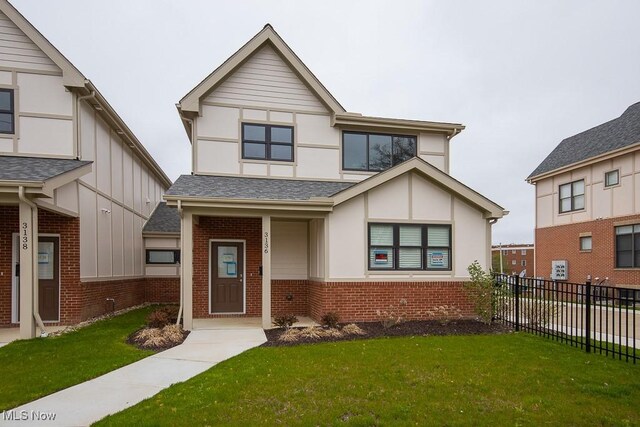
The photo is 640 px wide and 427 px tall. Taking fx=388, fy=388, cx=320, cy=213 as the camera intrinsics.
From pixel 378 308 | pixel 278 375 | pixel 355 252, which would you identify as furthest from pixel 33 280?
pixel 378 308

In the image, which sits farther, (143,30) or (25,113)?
(143,30)

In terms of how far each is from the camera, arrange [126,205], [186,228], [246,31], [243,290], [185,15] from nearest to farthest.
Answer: [186,228], [243,290], [126,205], [185,15], [246,31]

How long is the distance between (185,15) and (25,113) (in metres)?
11.3

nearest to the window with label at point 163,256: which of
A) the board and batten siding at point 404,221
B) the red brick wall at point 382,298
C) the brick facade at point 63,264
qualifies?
the brick facade at point 63,264

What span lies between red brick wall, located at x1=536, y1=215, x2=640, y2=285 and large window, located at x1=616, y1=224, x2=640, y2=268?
0.22 m

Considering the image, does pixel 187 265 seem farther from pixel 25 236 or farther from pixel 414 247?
pixel 414 247

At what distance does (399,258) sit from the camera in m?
11.4

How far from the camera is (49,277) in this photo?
36.1 ft

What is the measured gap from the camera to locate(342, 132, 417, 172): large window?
13781 millimetres

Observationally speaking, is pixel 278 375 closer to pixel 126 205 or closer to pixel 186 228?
pixel 186 228

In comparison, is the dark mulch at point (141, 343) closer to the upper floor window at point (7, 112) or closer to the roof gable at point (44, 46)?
the upper floor window at point (7, 112)

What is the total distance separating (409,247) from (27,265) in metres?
9.71

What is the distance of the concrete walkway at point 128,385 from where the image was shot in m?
4.80
